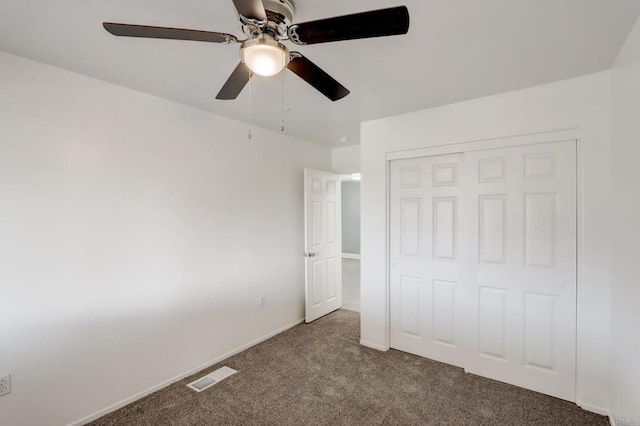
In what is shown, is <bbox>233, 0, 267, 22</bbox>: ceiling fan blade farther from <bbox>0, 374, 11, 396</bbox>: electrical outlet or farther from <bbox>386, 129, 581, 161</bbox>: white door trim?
<bbox>0, 374, 11, 396</bbox>: electrical outlet

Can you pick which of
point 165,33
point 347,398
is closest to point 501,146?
point 347,398

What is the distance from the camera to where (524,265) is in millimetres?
2527

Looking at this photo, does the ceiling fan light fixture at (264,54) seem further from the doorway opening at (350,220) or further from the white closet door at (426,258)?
the doorway opening at (350,220)

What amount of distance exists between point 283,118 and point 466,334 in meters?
2.79

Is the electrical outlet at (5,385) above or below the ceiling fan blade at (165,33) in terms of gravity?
below

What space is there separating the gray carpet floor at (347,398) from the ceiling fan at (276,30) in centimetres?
235

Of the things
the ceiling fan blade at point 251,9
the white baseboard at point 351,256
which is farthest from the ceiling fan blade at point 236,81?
the white baseboard at point 351,256

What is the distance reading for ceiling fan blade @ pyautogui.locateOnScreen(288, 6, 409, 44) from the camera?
1.13 m

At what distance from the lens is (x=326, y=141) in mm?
4297

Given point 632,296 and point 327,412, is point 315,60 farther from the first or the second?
point 327,412

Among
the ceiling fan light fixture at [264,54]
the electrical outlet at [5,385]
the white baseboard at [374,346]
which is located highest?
the ceiling fan light fixture at [264,54]

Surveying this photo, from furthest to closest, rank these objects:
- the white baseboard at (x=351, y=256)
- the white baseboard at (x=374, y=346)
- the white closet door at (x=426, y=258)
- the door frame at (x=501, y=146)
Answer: the white baseboard at (x=351, y=256) → the white baseboard at (x=374, y=346) → the white closet door at (x=426, y=258) → the door frame at (x=501, y=146)

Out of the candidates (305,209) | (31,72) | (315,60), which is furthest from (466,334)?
(31,72)

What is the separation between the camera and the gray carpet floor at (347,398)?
7.15 feet
